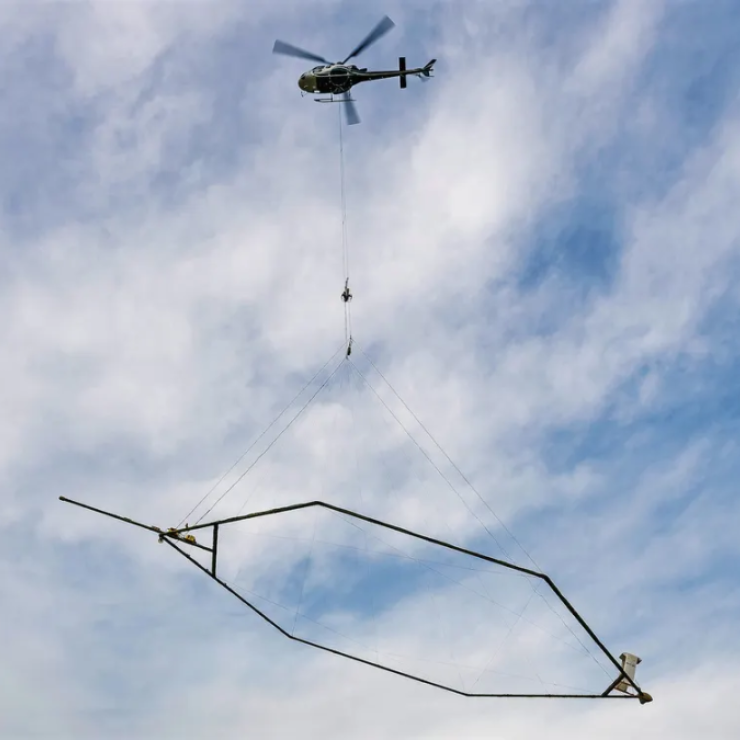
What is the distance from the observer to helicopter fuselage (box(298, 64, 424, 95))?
125 feet

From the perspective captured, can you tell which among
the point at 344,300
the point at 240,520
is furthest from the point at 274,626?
the point at 344,300

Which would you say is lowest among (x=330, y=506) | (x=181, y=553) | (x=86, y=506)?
(x=330, y=506)

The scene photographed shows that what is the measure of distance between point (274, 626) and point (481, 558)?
7.45 meters

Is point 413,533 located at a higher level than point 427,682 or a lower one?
higher

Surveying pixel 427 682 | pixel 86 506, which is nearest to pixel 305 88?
pixel 86 506

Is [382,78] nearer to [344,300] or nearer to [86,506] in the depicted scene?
[344,300]

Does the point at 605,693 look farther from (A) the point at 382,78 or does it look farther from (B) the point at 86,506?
(A) the point at 382,78

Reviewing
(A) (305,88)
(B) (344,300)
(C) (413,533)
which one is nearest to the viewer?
(C) (413,533)

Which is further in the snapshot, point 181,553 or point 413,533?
point 181,553

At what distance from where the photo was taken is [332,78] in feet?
125

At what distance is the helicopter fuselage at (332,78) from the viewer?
38.2m

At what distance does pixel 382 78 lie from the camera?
1538 inches

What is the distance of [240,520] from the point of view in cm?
2077

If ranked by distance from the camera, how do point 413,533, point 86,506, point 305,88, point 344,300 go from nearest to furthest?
point 413,533
point 86,506
point 344,300
point 305,88
